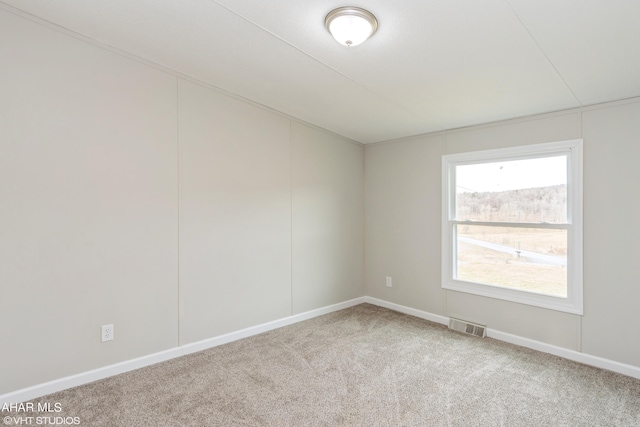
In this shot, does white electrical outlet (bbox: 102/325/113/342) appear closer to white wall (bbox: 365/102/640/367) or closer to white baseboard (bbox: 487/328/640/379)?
white wall (bbox: 365/102/640/367)

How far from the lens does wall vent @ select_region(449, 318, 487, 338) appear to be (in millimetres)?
3514

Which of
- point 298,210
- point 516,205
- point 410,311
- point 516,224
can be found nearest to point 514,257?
point 516,224

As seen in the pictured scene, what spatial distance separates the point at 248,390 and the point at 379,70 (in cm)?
265

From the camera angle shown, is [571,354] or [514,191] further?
[514,191]

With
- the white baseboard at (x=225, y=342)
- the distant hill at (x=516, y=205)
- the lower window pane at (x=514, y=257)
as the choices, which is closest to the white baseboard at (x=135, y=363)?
the white baseboard at (x=225, y=342)

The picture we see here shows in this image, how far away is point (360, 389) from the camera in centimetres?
245

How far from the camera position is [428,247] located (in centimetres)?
405

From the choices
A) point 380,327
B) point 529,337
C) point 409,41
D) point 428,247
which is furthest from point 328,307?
point 409,41

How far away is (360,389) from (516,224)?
2300mm

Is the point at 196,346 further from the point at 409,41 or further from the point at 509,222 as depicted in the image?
the point at 509,222

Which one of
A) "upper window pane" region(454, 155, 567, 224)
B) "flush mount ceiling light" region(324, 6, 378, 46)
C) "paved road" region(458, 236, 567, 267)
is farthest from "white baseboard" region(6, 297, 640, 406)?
"flush mount ceiling light" region(324, 6, 378, 46)

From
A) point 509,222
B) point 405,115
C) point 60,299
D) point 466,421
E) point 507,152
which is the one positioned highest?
point 405,115

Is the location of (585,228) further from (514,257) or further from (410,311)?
(410,311)

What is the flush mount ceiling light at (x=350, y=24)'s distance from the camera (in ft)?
6.29
